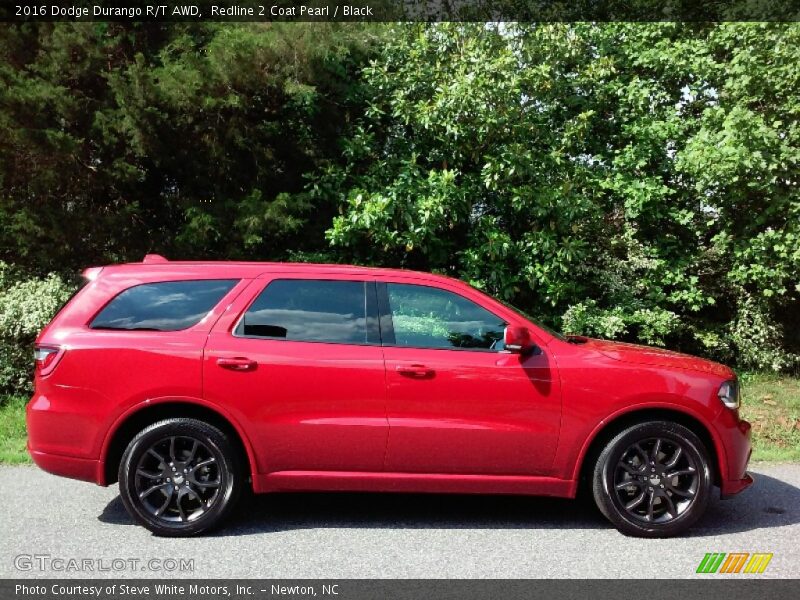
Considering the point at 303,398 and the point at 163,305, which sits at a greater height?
the point at 163,305

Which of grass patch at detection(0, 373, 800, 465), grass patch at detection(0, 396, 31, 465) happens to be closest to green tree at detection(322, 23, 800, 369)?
grass patch at detection(0, 373, 800, 465)

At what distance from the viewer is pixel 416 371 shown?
5.20m

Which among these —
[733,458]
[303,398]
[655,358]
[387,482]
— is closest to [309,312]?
[303,398]

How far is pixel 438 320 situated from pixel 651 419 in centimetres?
155

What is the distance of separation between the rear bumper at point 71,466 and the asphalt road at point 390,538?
1.20ft

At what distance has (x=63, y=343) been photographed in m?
5.27

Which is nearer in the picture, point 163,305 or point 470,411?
point 470,411

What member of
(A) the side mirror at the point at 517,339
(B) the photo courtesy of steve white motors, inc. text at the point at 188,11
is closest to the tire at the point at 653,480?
(A) the side mirror at the point at 517,339

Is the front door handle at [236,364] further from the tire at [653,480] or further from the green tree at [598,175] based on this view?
the green tree at [598,175]

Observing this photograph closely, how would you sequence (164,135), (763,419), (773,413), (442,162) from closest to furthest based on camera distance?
(763,419) → (773,413) → (164,135) → (442,162)

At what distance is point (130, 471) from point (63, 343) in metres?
0.95

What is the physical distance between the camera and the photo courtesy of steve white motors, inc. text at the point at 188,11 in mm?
9562

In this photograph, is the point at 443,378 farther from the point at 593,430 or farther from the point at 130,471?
the point at 130,471
